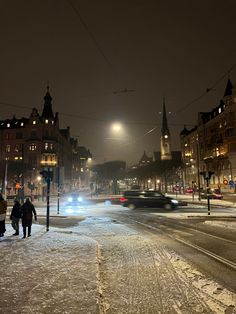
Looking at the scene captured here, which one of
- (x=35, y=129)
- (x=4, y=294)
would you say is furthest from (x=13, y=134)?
(x=4, y=294)

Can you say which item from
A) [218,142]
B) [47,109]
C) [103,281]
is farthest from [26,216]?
[47,109]

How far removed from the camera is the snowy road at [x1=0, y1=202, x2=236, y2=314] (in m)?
5.79

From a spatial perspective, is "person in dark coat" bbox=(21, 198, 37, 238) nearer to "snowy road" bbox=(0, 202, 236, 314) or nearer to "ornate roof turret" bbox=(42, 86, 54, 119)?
"snowy road" bbox=(0, 202, 236, 314)

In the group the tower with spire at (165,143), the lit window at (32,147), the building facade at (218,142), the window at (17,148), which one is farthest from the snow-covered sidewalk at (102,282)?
the tower with spire at (165,143)

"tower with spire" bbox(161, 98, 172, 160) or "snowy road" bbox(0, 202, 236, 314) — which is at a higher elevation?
"tower with spire" bbox(161, 98, 172, 160)

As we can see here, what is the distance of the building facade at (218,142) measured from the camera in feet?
222

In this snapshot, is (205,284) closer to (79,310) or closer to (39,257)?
(79,310)

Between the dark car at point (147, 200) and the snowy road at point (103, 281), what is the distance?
1988 cm

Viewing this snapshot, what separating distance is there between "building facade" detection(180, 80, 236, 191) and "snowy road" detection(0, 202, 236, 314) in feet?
149

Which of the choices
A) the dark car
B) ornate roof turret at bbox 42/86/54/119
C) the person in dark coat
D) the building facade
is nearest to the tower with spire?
the building facade

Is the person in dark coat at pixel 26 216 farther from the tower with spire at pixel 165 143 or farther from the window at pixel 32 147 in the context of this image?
the tower with spire at pixel 165 143

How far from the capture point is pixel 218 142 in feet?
247

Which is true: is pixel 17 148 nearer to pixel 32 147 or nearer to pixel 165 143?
pixel 32 147

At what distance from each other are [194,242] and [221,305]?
22.4 feet
